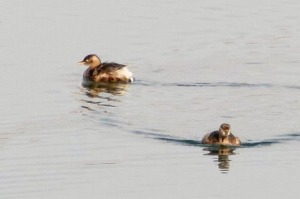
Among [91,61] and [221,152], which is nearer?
[221,152]

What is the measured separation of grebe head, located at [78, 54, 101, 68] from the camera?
35.2 m

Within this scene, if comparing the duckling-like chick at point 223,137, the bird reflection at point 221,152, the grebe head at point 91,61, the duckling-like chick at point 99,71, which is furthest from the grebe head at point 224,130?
the grebe head at point 91,61

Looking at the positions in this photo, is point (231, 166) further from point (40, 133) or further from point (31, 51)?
point (31, 51)

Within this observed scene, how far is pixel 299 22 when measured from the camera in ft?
133

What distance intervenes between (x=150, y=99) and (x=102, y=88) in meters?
3.62

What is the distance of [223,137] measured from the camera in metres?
26.6

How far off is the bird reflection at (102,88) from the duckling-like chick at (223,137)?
6.57 m

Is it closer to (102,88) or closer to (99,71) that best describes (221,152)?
(102,88)

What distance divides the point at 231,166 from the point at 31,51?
1279 centimetres

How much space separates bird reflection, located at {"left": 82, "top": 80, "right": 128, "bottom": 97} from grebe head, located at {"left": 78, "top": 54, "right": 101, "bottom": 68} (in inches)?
20.2

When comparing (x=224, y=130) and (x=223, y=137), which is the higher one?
(x=224, y=130)

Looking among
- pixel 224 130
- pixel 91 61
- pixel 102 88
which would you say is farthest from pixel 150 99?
pixel 224 130

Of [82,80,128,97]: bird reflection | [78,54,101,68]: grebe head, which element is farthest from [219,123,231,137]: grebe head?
[78,54,101,68]: grebe head

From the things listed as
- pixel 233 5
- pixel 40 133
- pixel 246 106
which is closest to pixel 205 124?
pixel 246 106
